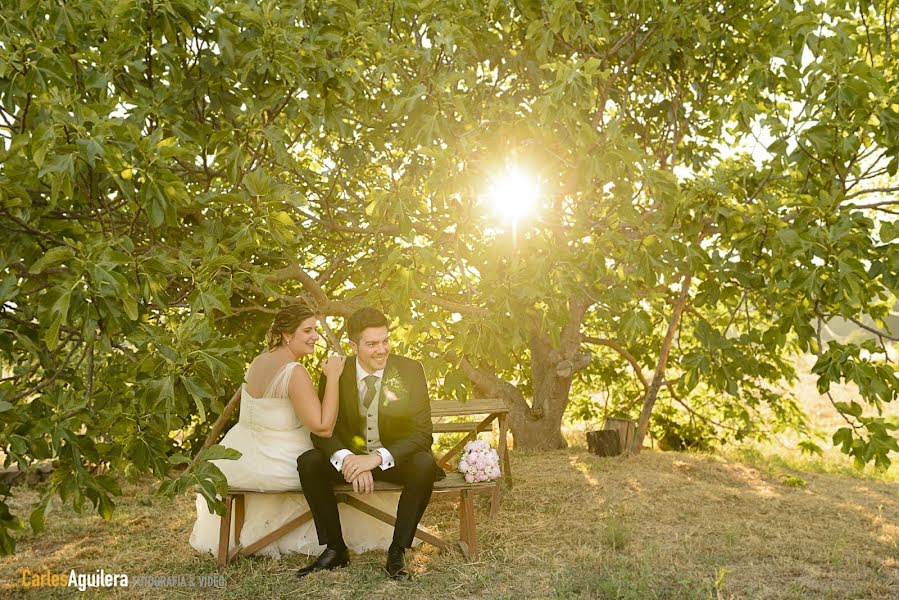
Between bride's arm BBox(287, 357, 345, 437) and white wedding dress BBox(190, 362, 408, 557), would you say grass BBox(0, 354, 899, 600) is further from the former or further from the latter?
bride's arm BBox(287, 357, 345, 437)

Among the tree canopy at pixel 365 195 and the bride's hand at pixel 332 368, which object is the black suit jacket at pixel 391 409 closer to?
the bride's hand at pixel 332 368

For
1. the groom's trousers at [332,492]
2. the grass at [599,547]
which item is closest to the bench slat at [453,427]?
the grass at [599,547]

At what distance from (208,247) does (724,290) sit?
4178mm

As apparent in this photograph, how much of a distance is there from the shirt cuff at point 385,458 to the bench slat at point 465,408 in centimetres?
183

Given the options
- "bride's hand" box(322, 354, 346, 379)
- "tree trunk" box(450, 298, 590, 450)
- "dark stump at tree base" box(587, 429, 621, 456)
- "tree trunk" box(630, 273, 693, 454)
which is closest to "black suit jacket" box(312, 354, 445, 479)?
"bride's hand" box(322, 354, 346, 379)

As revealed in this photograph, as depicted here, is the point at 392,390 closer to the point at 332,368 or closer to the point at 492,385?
the point at 332,368

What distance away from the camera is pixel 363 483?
15.3ft

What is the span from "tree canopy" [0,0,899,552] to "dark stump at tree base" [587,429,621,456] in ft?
6.37

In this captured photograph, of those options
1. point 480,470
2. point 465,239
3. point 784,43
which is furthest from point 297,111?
point 784,43

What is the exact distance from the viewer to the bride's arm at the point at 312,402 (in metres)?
4.84

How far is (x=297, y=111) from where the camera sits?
5480 mm

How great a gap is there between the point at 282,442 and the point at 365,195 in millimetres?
3786

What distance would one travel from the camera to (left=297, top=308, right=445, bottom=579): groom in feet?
15.5

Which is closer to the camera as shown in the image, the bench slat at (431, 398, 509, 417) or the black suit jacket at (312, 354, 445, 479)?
the black suit jacket at (312, 354, 445, 479)
